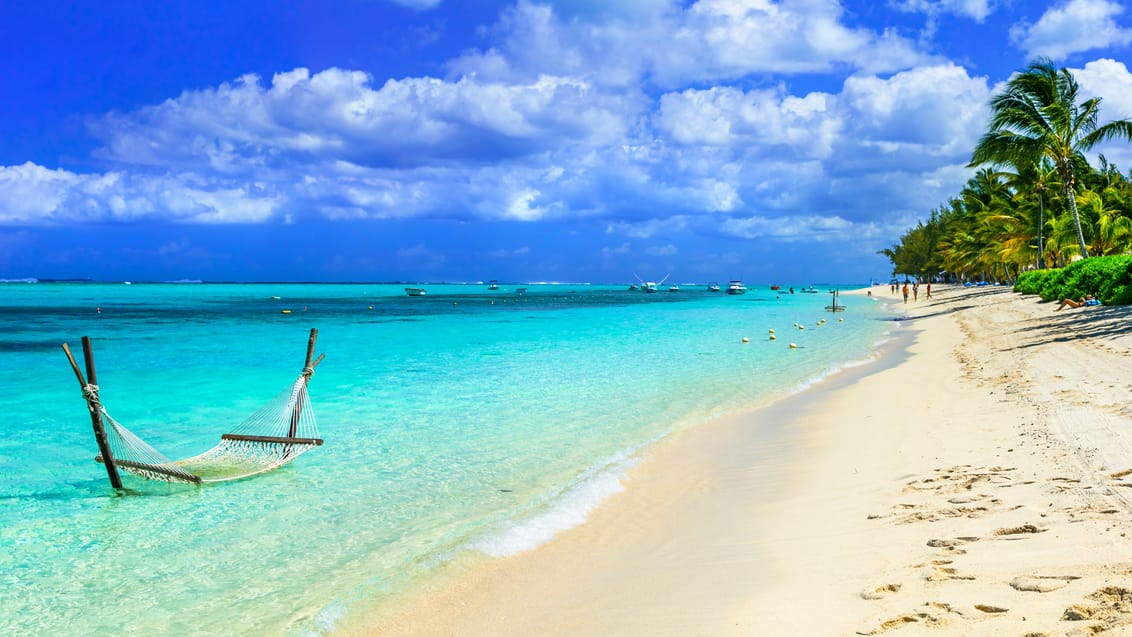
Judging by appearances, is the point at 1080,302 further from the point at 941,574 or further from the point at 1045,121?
the point at 941,574

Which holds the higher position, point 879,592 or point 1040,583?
point 1040,583

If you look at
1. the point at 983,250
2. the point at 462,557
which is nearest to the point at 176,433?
the point at 462,557

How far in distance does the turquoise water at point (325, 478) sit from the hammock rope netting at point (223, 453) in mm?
248

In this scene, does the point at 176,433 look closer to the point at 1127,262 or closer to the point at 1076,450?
the point at 1076,450

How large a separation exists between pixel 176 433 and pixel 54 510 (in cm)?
549

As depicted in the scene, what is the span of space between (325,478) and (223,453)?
Answer: 1.74 m

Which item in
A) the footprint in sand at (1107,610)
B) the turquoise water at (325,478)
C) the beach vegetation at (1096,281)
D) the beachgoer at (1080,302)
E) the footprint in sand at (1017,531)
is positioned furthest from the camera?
the beachgoer at (1080,302)

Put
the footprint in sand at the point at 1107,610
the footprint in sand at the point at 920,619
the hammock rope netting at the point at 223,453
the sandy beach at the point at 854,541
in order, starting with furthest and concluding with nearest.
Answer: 1. the hammock rope netting at the point at 223,453
2. the sandy beach at the point at 854,541
3. the footprint in sand at the point at 920,619
4. the footprint in sand at the point at 1107,610

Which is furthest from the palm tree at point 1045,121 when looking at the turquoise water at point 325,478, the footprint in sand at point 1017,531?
the footprint in sand at point 1017,531

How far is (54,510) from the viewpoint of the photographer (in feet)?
28.5

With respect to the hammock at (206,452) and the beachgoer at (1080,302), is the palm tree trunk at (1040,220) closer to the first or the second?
the beachgoer at (1080,302)

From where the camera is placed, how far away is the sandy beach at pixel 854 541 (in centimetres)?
416

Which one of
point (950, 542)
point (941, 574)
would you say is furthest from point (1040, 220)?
point (941, 574)

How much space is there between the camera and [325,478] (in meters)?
9.95
